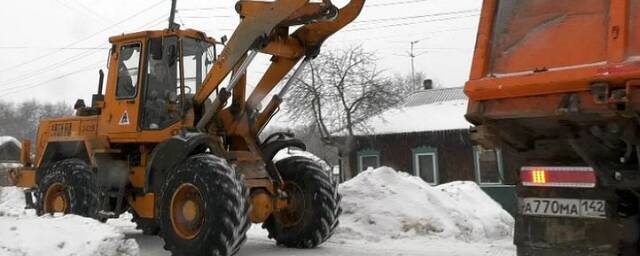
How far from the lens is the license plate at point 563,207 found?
448 cm

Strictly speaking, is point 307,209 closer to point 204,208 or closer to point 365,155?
point 204,208

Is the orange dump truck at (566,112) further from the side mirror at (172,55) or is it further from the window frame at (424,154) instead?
the window frame at (424,154)

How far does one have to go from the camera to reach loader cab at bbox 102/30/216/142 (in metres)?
9.05

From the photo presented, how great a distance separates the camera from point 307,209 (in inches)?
358

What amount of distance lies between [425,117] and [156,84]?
15.7 meters

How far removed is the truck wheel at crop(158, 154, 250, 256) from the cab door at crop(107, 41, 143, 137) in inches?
63.3

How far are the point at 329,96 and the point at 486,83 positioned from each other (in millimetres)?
20078

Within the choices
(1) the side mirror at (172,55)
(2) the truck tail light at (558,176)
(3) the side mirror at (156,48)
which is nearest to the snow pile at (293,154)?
(1) the side mirror at (172,55)

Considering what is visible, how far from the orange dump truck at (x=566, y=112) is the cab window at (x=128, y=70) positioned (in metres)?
5.84

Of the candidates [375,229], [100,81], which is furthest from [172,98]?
[375,229]

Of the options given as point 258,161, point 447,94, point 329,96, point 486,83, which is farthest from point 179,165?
point 447,94

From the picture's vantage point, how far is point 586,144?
15.2ft

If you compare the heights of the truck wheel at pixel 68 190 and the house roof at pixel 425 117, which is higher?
the house roof at pixel 425 117

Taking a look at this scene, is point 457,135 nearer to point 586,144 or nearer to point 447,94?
point 447,94
